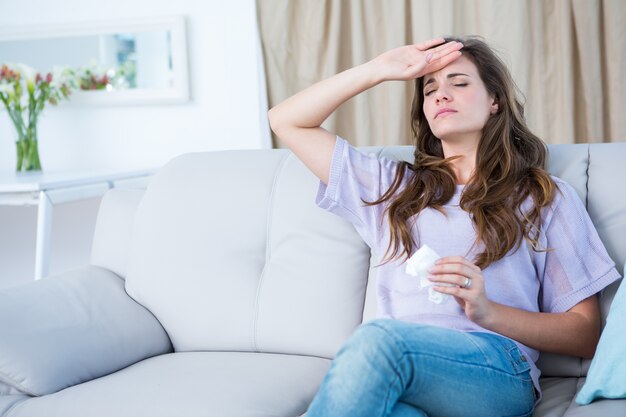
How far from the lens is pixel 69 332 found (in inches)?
68.4

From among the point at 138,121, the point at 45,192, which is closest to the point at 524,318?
the point at 45,192

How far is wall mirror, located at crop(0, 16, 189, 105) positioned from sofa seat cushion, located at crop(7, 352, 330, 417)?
176cm

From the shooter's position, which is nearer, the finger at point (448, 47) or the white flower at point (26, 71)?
the finger at point (448, 47)

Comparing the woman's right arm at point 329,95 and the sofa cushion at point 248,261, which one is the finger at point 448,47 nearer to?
the woman's right arm at point 329,95

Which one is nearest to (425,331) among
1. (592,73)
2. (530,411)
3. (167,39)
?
(530,411)

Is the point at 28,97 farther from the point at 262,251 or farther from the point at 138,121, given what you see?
Result: the point at 262,251

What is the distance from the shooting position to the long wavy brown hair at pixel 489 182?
1.62 meters

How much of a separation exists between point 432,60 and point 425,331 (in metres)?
0.69

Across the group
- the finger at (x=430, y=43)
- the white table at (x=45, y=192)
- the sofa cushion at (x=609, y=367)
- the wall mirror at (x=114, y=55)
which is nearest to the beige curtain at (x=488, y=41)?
the wall mirror at (x=114, y=55)

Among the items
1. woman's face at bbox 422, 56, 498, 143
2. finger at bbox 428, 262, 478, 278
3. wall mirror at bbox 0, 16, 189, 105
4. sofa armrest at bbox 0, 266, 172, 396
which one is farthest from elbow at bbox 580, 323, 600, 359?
wall mirror at bbox 0, 16, 189, 105

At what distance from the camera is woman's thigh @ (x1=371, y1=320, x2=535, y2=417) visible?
1.28 meters

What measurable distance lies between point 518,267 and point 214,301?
70cm

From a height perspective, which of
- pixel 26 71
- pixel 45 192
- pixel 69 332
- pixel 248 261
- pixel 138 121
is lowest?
pixel 69 332

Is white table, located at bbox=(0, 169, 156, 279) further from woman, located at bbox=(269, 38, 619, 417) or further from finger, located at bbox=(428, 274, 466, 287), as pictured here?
finger, located at bbox=(428, 274, 466, 287)
